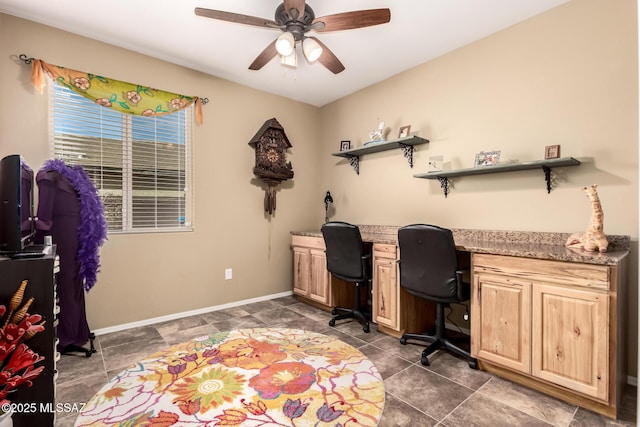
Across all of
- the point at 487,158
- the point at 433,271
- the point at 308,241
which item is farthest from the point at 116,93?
the point at 487,158

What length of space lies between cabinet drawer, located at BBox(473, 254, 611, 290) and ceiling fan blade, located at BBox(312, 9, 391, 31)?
1.75 meters

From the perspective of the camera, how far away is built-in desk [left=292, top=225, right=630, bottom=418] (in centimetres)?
165

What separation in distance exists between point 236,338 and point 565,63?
346 centimetres

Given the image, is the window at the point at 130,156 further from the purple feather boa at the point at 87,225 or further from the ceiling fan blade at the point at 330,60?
the ceiling fan blade at the point at 330,60

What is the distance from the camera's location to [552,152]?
89.2 inches

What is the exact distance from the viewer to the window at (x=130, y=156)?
2727mm

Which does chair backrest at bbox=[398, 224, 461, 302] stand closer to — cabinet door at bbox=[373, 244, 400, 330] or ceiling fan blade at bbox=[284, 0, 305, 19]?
cabinet door at bbox=[373, 244, 400, 330]

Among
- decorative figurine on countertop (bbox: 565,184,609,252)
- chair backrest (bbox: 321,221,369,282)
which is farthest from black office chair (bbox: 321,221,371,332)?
decorative figurine on countertop (bbox: 565,184,609,252)

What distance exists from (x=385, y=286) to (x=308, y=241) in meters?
1.21

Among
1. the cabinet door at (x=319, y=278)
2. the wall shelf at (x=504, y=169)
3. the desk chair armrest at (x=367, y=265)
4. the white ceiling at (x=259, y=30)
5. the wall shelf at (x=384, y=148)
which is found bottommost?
the cabinet door at (x=319, y=278)

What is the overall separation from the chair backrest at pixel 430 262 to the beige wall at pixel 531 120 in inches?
31.7

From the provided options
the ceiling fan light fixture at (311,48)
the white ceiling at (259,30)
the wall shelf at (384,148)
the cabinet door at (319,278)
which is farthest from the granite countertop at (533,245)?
the white ceiling at (259,30)

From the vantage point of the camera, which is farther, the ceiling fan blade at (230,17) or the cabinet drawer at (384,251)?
the cabinet drawer at (384,251)

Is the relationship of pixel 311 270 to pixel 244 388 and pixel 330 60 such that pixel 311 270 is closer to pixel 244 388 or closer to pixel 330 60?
pixel 244 388
